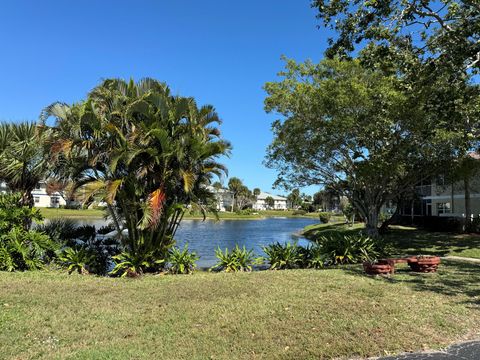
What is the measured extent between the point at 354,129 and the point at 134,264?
32.9ft

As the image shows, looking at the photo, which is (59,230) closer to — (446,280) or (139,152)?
(139,152)

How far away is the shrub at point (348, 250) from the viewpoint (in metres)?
14.8

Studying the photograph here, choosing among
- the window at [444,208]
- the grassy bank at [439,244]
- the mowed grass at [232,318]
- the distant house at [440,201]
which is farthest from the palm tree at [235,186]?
the mowed grass at [232,318]

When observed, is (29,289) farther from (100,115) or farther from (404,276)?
(404,276)

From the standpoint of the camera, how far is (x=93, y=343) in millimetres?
5703

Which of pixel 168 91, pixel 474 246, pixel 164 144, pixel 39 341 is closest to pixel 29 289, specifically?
pixel 39 341

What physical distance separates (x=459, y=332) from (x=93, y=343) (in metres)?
5.11

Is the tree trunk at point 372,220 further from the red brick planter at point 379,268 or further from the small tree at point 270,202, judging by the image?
the small tree at point 270,202

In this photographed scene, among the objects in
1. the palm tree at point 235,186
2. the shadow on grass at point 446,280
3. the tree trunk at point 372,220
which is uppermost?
the palm tree at point 235,186

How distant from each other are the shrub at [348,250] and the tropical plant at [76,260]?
24.6ft

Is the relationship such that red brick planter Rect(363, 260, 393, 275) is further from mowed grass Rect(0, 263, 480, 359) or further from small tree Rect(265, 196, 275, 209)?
small tree Rect(265, 196, 275, 209)

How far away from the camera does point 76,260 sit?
1194 centimetres

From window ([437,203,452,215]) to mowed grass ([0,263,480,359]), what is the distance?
102 feet

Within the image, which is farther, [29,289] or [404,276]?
[404,276]
